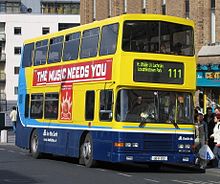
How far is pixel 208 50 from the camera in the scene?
3081cm

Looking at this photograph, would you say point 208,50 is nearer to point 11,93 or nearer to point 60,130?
point 60,130

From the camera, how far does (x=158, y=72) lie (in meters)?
18.3

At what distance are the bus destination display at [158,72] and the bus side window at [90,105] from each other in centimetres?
198

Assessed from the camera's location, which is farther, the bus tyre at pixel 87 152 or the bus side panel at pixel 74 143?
the bus side panel at pixel 74 143

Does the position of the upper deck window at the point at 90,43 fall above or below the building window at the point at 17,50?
below

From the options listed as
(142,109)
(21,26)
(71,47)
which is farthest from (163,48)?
(21,26)

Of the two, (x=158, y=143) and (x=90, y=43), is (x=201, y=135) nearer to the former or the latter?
(x=158, y=143)

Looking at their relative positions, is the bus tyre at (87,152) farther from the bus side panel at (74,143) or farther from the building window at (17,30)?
the building window at (17,30)

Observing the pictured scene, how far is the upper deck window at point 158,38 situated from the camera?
18172 mm

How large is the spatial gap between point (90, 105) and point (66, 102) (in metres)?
1.83

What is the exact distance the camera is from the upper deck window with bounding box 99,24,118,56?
18344 millimetres

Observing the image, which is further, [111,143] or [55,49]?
[55,49]

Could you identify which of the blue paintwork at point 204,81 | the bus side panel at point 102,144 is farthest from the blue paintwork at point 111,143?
the blue paintwork at point 204,81

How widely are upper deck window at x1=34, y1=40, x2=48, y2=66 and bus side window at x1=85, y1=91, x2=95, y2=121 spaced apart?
415 centimetres
